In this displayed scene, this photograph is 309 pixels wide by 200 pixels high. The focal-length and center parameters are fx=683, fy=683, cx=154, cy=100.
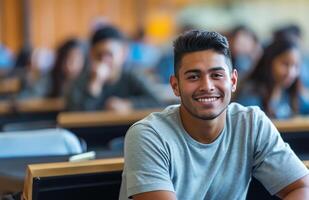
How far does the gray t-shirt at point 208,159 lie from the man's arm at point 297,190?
0.01 metres

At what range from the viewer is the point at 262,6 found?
11492mm

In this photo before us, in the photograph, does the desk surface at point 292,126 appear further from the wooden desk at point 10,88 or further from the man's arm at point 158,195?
the wooden desk at point 10,88

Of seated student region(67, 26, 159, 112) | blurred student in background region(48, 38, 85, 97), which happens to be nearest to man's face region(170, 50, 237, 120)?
seated student region(67, 26, 159, 112)

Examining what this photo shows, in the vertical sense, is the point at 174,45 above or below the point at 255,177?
above

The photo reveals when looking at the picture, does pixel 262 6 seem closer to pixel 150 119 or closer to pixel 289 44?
pixel 289 44

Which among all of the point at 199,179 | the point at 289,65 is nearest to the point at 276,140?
the point at 199,179

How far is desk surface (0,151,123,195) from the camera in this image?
6.07 feet

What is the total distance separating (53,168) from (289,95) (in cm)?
216

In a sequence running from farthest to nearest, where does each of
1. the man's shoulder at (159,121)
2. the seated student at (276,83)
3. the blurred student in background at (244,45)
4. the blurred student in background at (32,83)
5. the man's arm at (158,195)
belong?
the blurred student in background at (244,45), the blurred student in background at (32,83), the seated student at (276,83), the man's shoulder at (159,121), the man's arm at (158,195)

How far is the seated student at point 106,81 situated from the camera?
3.80 meters

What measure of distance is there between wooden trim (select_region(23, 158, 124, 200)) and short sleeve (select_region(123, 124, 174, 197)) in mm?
97

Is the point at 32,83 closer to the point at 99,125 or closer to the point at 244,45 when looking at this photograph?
the point at 244,45

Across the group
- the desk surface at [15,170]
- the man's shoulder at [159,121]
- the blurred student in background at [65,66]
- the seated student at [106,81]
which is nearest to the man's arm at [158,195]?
the man's shoulder at [159,121]

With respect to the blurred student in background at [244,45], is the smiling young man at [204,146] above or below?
above
